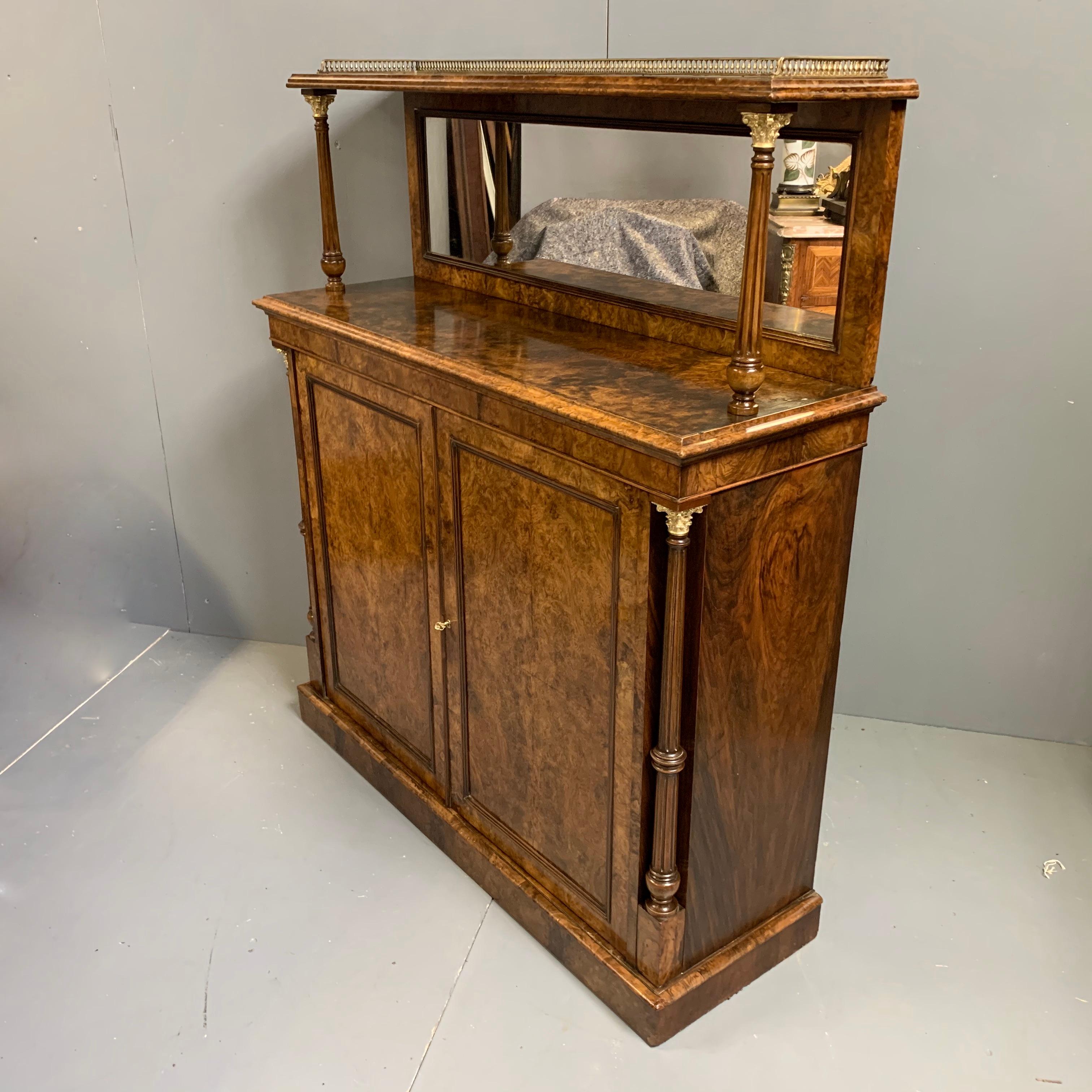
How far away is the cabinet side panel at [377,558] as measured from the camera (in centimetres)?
252

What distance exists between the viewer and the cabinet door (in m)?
1.97

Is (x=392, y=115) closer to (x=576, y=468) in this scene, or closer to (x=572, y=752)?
(x=576, y=468)

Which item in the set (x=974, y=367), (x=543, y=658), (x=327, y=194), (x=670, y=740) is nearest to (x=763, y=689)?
(x=670, y=740)

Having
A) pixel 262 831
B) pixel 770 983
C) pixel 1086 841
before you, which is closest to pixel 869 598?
pixel 1086 841

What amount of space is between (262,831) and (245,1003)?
22.5 inches

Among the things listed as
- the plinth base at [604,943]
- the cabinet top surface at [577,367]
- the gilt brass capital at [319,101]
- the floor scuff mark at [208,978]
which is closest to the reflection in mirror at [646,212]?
the cabinet top surface at [577,367]

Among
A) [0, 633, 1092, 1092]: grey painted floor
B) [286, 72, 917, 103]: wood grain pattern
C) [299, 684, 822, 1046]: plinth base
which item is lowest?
[0, 633, 1092, 1092]: grey painted floor

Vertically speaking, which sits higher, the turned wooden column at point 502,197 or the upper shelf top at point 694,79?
the upper shelf top at point 694,79

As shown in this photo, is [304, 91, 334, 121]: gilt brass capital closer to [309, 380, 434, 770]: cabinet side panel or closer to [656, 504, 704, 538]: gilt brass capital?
[309, 380, 434, 770]: cabinet side panel

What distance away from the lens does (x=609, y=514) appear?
1926mm

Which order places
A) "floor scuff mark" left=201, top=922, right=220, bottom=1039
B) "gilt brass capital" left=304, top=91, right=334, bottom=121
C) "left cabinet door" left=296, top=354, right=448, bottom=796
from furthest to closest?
"gilt brass capital" left=304, top=91, right=334, bottom=121, "left cabinet door" left=296, top=354, right=448, bottom=796, "floor scuff mark" left=201, top=922, right=220, bottom=1039

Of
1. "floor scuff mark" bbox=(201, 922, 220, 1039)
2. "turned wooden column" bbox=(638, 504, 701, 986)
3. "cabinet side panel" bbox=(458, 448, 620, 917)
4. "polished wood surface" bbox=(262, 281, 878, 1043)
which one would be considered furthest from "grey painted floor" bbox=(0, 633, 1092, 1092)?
"cabinet side panel" bbox=(458, 448, 620, 917)

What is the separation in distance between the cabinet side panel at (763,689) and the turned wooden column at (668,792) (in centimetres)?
5

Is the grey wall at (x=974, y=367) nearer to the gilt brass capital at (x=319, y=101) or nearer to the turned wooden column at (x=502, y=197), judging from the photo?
the turned wooden column at (x=502, y=197)
